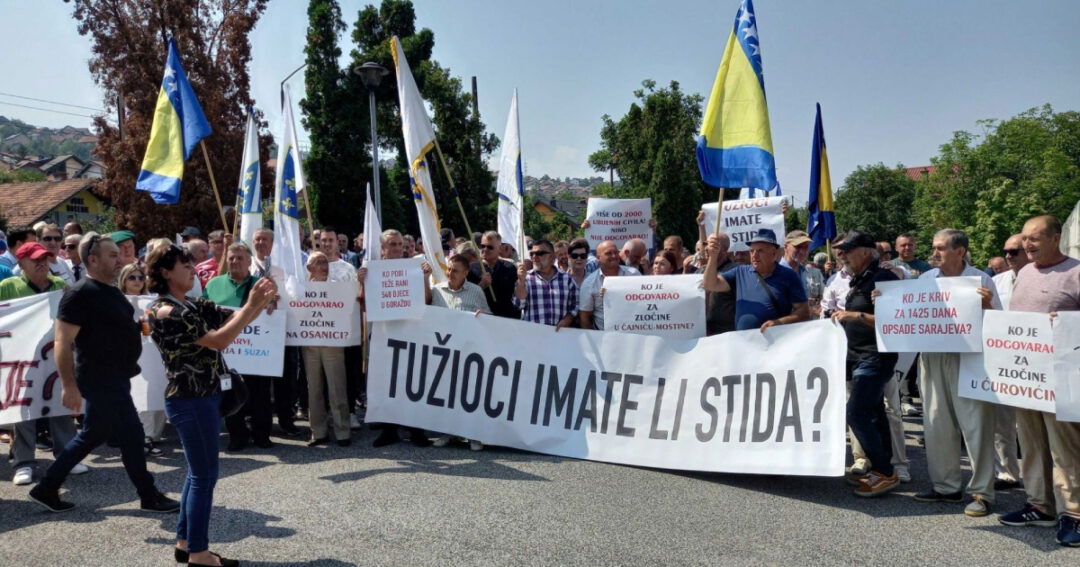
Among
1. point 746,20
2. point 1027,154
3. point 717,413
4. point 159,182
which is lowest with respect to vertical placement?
point 717,413

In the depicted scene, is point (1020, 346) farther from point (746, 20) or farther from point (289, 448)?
point (289, 448)

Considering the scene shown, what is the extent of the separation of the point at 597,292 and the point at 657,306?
2.16 feet

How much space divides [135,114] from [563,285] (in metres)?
16.5

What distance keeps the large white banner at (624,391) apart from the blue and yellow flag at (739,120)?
1.46m

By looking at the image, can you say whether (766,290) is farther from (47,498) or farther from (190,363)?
(47,498)

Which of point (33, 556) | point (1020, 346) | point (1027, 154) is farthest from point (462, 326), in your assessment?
point (1027, 154)

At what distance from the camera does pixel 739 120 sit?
6.37 m

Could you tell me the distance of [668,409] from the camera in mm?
6086

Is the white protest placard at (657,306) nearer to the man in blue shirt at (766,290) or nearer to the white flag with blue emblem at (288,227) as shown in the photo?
the man in blue shirt at (766,290)

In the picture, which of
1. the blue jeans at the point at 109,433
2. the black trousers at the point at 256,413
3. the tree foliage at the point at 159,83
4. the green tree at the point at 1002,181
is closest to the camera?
the blue jeans at the point at 109,433

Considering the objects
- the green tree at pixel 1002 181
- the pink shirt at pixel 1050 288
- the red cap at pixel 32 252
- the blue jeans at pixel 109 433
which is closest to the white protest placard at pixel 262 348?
the red cap at pixel 32 252

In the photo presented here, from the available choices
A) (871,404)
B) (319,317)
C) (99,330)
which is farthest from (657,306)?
(99,330)

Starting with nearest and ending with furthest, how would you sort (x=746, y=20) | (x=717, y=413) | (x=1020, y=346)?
1. (x=1020, y=346)
2. (x=717, y=413)
3. (x=746, y=20)

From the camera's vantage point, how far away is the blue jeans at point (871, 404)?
215 inches
